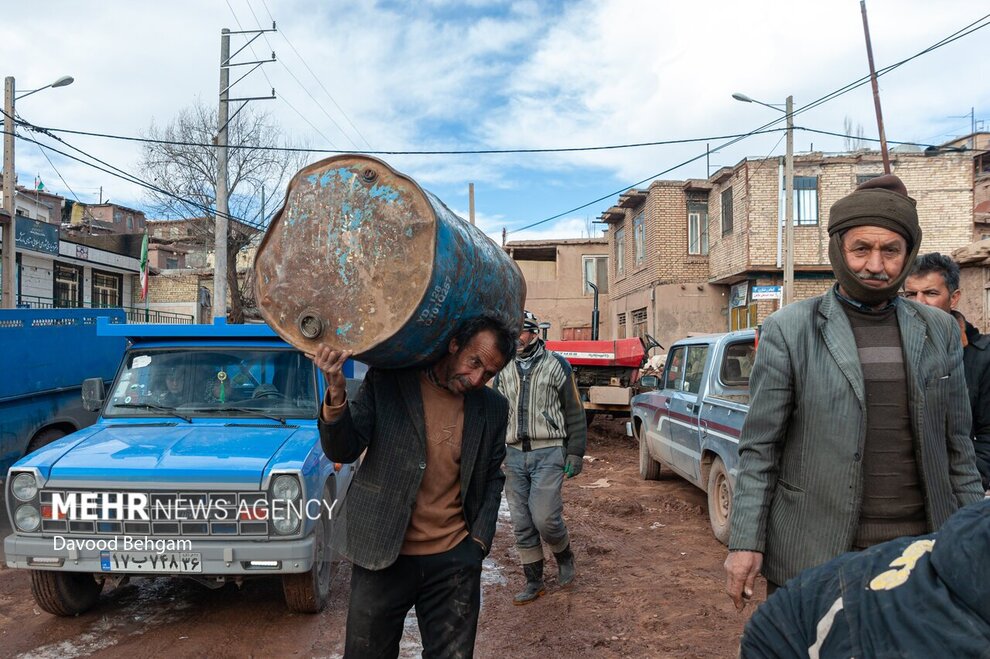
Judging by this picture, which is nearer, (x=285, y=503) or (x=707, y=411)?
(x=285, y=503)

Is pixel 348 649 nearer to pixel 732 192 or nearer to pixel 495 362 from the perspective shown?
pixel 495 362

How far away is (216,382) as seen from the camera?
209 inches

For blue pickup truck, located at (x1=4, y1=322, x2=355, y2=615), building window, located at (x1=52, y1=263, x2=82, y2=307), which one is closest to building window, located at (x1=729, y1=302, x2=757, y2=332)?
blue pickup truck, located at (x1=4, y1=322, x2=355, y2=615)

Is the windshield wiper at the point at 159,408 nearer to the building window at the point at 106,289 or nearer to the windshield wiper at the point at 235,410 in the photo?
the windshield wiper at the point at 235,410

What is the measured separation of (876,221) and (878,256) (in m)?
0.11

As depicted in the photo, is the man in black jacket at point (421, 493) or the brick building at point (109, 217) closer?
the man in black jacket at point (421, 493)

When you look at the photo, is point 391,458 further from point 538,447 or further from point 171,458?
point 538,447

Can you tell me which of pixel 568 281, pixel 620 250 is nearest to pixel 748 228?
pixel 620 250

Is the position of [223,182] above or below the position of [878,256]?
above

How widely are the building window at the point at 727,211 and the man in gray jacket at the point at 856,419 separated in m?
22.5

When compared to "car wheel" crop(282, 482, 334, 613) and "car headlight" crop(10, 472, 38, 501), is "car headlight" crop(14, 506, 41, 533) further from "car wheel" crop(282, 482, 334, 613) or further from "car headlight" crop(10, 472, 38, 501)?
"car wheel" crop(282, 482, 334, 613)

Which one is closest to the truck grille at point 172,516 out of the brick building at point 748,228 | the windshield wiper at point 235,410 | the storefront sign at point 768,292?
the windshield wiper at point 235,410

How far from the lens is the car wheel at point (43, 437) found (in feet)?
25.5

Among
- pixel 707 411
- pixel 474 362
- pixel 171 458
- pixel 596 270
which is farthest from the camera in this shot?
pixel 596 270
